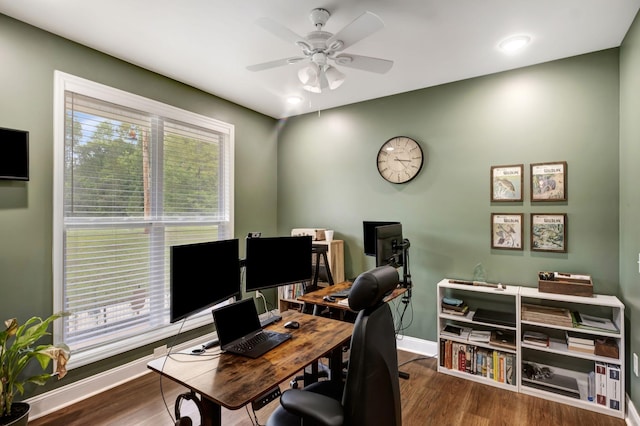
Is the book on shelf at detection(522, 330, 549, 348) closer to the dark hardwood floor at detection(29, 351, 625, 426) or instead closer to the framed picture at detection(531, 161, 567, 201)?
the dark hardwood floor at detection(29, 351, 625, 426)

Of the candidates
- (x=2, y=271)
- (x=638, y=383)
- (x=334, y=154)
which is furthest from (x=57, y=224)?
(x=638, y=383)

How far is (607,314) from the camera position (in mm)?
2559

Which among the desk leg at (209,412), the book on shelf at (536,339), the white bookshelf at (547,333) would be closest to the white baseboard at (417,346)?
the white bookshelf at (547,333)

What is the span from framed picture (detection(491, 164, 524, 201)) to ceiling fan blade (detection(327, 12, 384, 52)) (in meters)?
1.91

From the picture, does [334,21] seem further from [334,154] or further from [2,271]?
[2,271]

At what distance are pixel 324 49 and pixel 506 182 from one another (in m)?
2.05

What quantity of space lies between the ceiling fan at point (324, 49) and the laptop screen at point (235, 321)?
5.22 feet

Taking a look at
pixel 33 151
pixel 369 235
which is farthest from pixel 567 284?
pixel 33 151

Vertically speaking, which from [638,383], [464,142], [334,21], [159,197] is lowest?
[638,383]

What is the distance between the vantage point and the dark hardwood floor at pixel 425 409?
7.34 ft

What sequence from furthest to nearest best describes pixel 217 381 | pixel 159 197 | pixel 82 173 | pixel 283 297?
1. pixel 283 297
2. pixel 159 197
3. pixel 82 173
4. pixel 217 381

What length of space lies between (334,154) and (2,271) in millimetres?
3214

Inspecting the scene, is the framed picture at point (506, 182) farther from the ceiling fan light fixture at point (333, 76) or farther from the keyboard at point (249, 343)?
the keyboard at point (249, 343)

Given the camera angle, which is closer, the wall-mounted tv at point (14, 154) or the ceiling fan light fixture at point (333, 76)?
the wall-mounted tv at point (14, 154)
